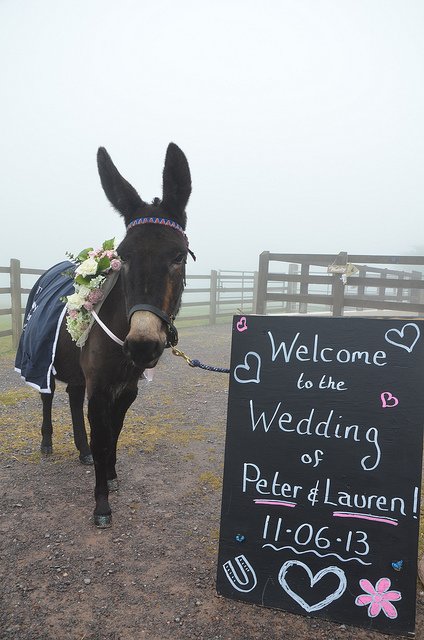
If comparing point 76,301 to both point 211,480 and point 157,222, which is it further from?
point 211,480

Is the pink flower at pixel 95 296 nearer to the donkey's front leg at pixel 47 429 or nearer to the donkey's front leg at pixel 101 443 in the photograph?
the donkey's front leg at pixel 101 443

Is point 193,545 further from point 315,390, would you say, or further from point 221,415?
point 221,415

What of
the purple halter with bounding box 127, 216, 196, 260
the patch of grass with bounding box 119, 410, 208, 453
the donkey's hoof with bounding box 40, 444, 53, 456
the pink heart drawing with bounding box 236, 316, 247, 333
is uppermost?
the purple halter with bounding box 127, 216, 196, 260

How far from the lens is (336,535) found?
190cm

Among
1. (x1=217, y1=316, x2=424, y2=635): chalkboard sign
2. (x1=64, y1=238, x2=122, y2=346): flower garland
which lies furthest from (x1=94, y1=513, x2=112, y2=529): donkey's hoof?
(x1=64, y1=238, x2=122, y2=346): flower garland

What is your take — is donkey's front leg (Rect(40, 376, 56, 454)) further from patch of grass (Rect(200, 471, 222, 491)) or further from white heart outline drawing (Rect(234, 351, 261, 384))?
white heart outline drawing (Rect(234, 351, 261, 384))

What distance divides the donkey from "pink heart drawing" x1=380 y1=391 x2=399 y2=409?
1.11 metres

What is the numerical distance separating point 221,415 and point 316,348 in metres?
3.46

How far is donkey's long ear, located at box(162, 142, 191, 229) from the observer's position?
2461 mm

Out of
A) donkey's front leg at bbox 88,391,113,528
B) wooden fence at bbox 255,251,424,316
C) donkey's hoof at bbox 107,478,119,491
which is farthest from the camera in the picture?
wooden fence at bbox 255,251,424,316

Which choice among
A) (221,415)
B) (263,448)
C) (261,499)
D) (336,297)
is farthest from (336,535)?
(336,297)

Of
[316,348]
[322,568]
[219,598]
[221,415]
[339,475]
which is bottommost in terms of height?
[221,415]

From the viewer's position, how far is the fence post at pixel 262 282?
27.7 feet

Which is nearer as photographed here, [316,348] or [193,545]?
[316,348]
